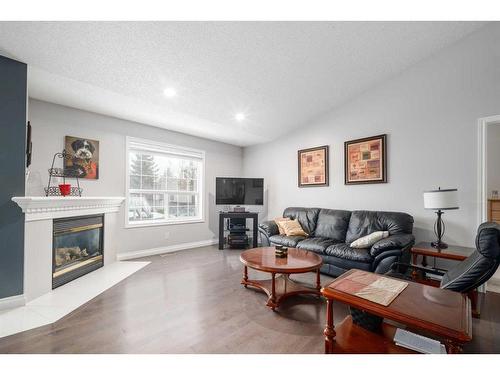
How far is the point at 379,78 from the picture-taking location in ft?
11.6

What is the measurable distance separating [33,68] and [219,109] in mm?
2220

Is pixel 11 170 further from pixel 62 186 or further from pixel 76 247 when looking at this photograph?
pixel 76 247

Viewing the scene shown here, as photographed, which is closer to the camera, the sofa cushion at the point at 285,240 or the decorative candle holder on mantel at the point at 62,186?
the decorative candle holder on mantel at the point at 62,186

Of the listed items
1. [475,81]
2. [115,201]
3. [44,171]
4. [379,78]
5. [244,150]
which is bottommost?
[115,201]

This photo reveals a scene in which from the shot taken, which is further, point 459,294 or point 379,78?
point 379,78

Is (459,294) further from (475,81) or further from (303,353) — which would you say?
(475,81)

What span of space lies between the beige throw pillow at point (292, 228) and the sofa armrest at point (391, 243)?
1.26m

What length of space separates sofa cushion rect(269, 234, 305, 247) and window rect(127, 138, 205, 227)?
1.88 metres

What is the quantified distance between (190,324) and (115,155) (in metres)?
3.11

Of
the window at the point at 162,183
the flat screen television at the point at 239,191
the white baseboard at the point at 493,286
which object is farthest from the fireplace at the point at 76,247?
the white baseboard at the point at 493,286

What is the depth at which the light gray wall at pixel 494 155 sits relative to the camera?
4.51 meters

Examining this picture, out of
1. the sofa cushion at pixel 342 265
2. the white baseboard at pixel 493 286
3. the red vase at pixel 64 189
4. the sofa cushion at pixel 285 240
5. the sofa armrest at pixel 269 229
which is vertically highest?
the red vase at pixel 64 189

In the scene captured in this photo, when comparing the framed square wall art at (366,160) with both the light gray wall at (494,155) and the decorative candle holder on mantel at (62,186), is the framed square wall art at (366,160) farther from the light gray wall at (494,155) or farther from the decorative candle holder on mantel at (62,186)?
the decorative candle holder on mantel at (62,186)

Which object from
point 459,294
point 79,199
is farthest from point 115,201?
point 459,294
